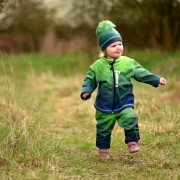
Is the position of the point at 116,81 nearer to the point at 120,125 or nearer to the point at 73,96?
the point at 120,125

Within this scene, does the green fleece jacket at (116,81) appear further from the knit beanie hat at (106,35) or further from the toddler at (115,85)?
the knit beanie hat at (106,35)

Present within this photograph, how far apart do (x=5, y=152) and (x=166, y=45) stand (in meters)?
11.6

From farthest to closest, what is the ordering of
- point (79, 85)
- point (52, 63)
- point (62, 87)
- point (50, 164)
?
point (52, 63), point (62, 87), point (79, 85), point (50, 164)

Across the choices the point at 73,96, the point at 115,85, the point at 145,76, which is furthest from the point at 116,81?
the point at 73,96

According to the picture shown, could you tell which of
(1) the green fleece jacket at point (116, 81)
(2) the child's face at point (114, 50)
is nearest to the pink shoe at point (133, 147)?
(1) the green fleece jacket at point (116, 81)

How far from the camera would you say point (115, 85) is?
4008 mm

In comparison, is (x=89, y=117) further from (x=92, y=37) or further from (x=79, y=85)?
(x=92, y=37)

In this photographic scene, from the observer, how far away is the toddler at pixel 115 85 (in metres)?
4.01

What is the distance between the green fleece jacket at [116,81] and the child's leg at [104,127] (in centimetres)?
8

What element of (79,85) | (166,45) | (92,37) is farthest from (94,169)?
(92,37)

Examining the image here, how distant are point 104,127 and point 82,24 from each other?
12.4 m

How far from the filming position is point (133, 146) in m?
4.00

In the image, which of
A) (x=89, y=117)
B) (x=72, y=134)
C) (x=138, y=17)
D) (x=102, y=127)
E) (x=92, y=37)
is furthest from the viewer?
(x=92, y=37)

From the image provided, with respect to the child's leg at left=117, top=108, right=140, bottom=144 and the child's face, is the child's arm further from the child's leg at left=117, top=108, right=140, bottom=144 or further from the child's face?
the child's leg at left=117, top=108, right=140, bottom=144
